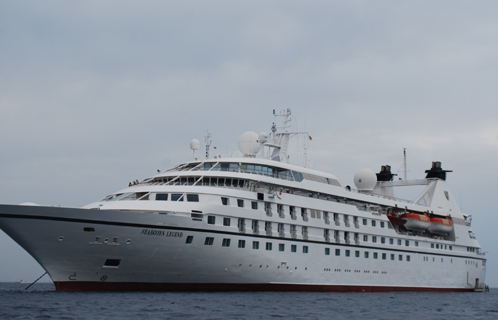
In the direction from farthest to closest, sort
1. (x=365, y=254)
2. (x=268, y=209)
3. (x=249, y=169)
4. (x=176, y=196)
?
(x=365, y=254), (x=249, y=169), (x=268, y=209), (x=176, y=196)

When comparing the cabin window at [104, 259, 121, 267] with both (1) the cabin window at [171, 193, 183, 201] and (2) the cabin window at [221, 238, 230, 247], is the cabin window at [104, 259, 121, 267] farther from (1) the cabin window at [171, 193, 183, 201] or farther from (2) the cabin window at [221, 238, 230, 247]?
(2) the cabin window at [221, 238, 230, 247]

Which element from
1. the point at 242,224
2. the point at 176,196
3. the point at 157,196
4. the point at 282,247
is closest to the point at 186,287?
the point at 242,224

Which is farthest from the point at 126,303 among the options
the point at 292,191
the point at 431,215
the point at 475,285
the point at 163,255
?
the point at 475,285

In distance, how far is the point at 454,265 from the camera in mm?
51438

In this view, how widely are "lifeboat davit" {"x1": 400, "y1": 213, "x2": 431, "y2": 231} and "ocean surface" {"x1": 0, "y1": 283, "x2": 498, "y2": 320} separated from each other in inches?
567

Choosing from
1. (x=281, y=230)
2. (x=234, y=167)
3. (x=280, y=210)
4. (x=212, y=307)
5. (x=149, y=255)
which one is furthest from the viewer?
(x=234, y=167)

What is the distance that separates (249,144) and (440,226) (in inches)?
865

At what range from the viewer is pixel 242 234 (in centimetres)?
3272

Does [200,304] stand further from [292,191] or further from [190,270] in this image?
[292,191]

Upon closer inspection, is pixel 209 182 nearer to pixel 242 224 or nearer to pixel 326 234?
pixel 242 224

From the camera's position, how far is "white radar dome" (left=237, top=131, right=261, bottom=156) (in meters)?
40.8

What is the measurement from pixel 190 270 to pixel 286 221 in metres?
8.24

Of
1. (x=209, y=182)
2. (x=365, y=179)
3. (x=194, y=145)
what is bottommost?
(x=209, y=182)

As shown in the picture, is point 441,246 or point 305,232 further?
point 441,246
